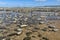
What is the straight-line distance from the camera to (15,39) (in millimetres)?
15758

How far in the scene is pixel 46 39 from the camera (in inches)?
603

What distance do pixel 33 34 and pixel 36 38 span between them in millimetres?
1272

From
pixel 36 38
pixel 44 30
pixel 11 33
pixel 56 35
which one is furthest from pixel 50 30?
pixel 11 33

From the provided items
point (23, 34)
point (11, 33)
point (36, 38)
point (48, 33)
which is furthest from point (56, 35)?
point (11, 33)

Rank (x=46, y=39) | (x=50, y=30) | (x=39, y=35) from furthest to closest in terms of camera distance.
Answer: (x=50, y=30) → (x=39, y=35) → (x=46, y=39)

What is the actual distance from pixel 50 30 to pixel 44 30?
627mm

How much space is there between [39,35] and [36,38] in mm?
757

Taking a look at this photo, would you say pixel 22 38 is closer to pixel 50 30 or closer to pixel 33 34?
pixel 33 34

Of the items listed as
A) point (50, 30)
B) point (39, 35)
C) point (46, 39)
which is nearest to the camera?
point (46, 39)

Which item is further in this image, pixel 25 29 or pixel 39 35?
pixel 25 29

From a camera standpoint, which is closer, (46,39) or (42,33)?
(46,39)

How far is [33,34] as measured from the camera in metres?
17.1

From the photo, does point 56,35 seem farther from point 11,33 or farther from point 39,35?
point 11,33

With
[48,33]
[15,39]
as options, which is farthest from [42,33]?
[15,39]
